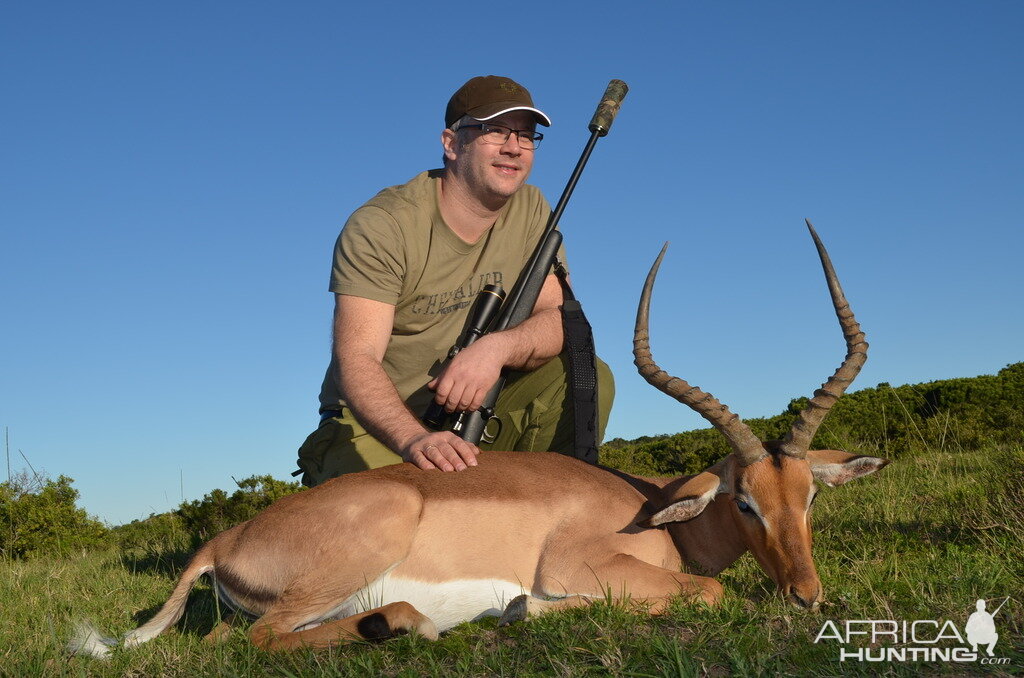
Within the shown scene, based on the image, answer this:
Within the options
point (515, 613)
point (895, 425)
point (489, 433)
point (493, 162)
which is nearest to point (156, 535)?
point (489, 433)

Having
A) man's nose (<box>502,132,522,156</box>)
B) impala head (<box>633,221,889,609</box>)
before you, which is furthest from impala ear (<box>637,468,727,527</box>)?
man's nose (<box>502,132,522,156</box>)

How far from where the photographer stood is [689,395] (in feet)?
16.0

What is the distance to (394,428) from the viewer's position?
17.1ft

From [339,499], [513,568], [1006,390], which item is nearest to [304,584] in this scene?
[339,499]

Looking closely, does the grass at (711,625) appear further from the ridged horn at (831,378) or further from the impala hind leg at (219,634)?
the ridged horn at (831,378)

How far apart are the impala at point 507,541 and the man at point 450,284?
1281mm

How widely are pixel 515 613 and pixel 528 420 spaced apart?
102 inches

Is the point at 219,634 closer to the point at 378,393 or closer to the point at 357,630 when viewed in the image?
the point at 357,630

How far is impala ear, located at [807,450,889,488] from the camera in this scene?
496 cm

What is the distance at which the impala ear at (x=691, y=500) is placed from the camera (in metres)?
4.62

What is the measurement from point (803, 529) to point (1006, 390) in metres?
9.36

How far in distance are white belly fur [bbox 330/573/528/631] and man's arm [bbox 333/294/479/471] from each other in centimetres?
63
